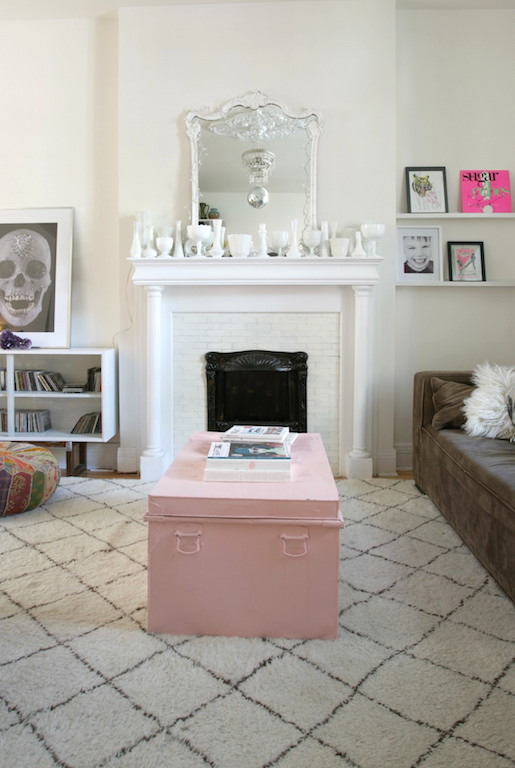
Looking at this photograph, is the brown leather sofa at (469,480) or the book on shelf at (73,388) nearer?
the brown leather sofa at (469,480)

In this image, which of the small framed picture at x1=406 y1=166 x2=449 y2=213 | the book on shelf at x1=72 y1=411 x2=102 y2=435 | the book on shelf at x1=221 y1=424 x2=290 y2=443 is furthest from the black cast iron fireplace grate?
the book on shelf at x1=221 y1=424 x2=290 y2=443

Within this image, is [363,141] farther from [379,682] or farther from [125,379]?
[379,682]

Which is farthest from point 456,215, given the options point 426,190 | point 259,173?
point 259,173

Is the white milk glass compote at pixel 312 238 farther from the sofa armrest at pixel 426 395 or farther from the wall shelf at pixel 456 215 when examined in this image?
the sofa armrest at pixel 426 395

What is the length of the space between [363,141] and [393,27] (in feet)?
2.32

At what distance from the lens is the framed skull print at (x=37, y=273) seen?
398cm

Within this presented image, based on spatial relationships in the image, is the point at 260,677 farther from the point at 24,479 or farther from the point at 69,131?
the point at 69,131

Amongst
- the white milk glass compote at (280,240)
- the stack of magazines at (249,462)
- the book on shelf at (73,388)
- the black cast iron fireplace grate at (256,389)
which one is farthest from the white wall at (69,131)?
the stack of magazines at (249,462)

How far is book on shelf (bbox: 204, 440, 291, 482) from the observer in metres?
1.98

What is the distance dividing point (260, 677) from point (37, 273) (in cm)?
321

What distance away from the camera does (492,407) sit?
9.30ft

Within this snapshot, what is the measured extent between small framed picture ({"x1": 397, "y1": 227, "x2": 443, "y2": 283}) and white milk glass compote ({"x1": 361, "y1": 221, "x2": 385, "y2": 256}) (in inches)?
14.8

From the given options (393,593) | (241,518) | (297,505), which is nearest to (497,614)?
(393,593)

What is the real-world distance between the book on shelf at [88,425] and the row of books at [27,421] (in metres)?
0.22
